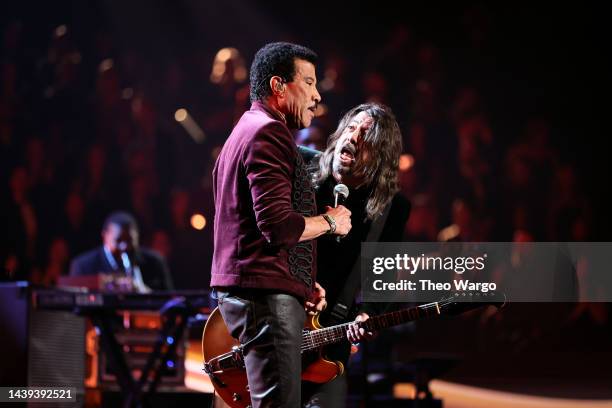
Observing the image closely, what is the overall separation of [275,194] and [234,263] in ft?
0.89

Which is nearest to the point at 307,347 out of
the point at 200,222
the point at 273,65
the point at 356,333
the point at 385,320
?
the point at 356,333

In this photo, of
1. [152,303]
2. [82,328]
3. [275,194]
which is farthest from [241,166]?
[82,328]

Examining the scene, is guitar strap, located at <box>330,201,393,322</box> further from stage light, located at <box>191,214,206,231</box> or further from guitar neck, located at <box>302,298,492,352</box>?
stage light, located at <box>191,214,206,231</box>

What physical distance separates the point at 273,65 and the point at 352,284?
1154 millimetres

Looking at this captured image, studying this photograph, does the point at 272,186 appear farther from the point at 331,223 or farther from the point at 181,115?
the point at 181,115

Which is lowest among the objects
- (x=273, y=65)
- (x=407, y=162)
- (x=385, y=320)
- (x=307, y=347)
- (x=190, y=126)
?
(x=307, y=347)

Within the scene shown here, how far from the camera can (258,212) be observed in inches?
103

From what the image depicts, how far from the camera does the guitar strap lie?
11.7ft

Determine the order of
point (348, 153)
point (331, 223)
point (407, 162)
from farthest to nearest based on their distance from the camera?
1. point (407, 162)
2. point (348, 153)
3. point (331, 223)

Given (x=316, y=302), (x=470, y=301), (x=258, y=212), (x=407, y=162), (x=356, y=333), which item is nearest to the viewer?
(x=258, y=212)

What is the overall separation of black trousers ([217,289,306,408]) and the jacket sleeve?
7.7 inches

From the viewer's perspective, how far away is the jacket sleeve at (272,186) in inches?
103

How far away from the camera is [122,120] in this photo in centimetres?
1041

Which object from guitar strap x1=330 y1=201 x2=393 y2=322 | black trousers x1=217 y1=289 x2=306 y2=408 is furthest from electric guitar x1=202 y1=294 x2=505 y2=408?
black trousers x1=217 y1=289 x2=306 y2=408
